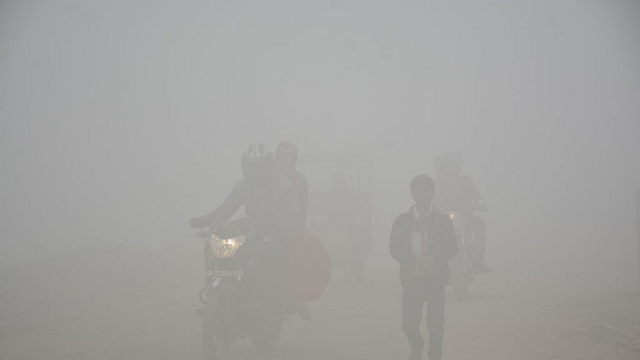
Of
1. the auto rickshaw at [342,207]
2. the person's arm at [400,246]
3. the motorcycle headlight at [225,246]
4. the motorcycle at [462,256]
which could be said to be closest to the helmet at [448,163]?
the motorcycle at [462,256]

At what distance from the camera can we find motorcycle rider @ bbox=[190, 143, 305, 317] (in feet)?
27.1

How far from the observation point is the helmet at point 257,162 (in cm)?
843

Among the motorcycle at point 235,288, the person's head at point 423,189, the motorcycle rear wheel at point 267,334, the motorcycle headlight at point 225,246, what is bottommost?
the motorcycle rear wheel at point 267,334

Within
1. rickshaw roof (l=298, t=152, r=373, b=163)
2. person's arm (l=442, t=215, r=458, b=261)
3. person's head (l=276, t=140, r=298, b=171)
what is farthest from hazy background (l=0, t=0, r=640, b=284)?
person's arm (l=442, t=215, r=458, b=261)

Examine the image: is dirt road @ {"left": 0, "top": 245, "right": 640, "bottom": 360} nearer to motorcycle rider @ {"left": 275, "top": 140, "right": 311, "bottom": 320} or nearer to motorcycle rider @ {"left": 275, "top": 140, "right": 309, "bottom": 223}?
motorcycle rider @ {"left": 275, "top": 140, "right": 311, "bottom": 320}

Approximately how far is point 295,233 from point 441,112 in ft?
421

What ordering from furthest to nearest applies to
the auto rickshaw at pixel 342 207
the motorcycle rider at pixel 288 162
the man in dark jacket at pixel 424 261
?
the auto rickshaw at pixel 342 207
the motorcycle rider at pixel 288 162
the man in dark jacket at pixel 424 261

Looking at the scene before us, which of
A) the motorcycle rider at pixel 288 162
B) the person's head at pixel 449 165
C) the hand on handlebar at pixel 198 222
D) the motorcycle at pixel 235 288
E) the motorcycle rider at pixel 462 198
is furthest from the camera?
the person's head at pixel 449 165

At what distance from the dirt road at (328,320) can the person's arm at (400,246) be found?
5.72 feet

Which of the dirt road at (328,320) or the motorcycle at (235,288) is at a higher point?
the motorcycle at (235,288)

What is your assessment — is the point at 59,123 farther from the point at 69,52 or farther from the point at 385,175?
the point at 69,52

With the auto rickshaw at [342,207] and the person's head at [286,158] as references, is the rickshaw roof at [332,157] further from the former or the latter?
the person's head at [286,158]

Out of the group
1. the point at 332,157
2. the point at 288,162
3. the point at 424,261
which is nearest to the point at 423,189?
the point at 424,261

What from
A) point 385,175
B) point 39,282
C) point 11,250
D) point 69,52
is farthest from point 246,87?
point 39,282
